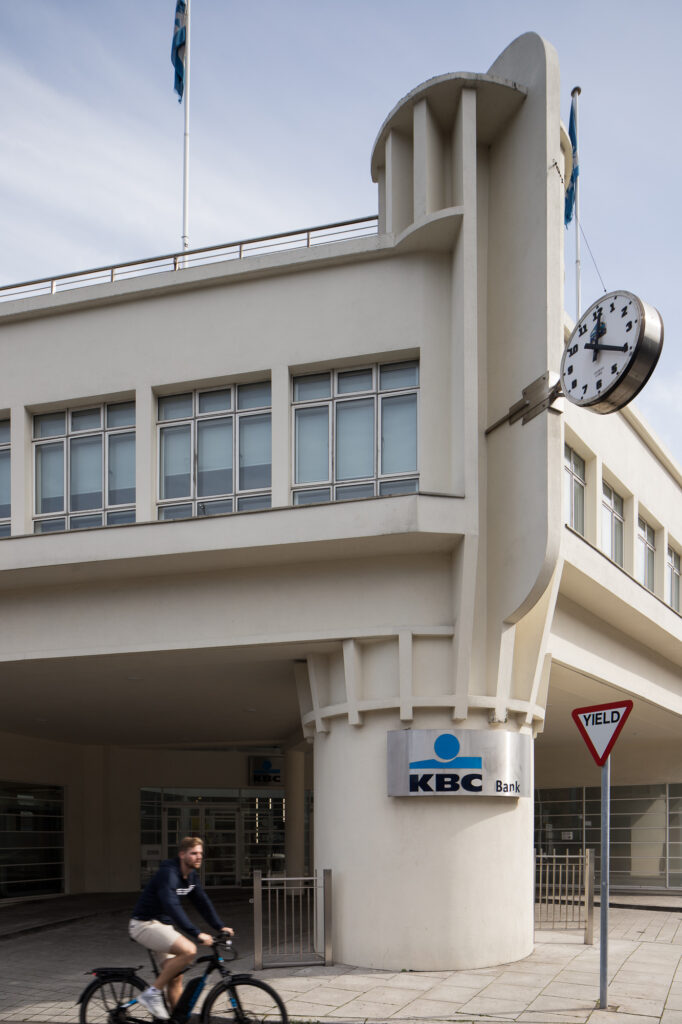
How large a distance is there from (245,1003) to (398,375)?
871 cm

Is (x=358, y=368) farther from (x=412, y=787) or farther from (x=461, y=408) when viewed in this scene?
(x=412, y=787)

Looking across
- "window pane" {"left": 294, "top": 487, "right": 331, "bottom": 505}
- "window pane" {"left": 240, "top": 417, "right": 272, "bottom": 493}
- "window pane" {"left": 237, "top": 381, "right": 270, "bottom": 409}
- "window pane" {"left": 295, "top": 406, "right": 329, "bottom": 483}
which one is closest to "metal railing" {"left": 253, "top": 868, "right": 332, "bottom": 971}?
"window pane" {"left": 294, "top": 487, "right": 331, "bottom": 505}

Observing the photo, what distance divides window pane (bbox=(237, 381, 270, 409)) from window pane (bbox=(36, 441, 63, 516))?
3016 millimetres

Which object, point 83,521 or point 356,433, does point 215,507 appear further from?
point 356,433

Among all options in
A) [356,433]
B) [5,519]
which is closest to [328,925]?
[356,433]

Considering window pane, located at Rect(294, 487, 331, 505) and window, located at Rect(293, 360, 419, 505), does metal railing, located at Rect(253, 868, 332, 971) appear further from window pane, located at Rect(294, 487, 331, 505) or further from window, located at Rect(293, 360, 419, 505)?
window, located at Rect(293, 360, 419, 505)

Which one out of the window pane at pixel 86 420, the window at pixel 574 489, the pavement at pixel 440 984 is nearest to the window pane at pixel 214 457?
the window pane at pixel 86 420

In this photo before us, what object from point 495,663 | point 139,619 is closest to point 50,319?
point 139,619

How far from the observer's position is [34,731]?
2561 centimetres

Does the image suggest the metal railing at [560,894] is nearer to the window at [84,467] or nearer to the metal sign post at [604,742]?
the metal sign post at [604,742]

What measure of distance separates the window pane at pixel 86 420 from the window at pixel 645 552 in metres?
11.1

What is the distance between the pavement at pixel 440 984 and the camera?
10953mm

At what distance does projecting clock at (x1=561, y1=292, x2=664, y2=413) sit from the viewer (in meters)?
11.0

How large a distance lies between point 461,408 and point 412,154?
3.92 metres
